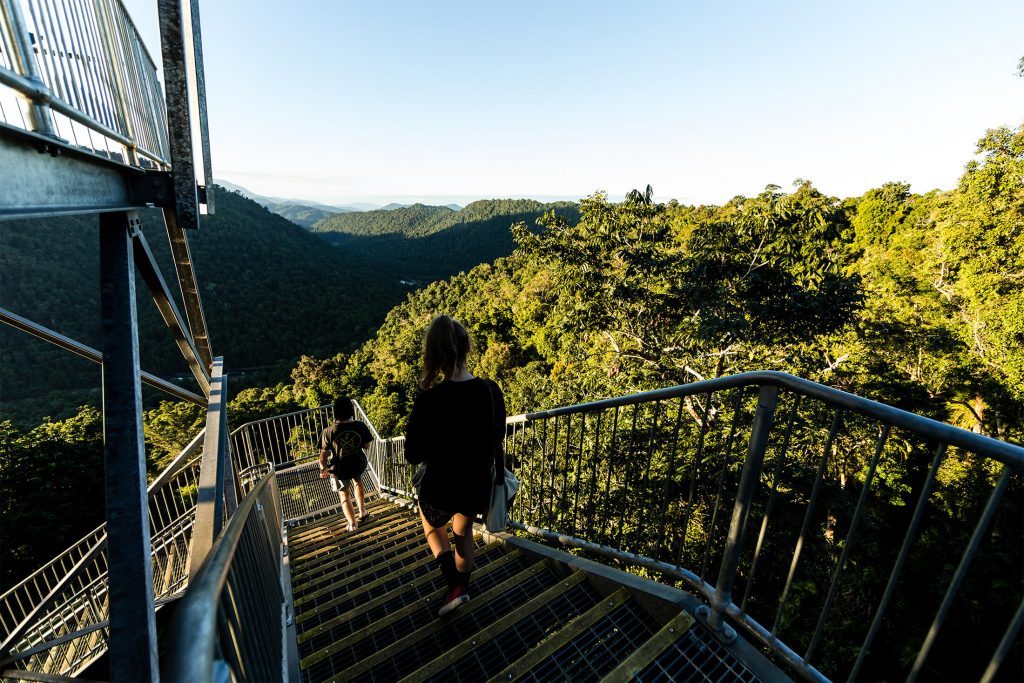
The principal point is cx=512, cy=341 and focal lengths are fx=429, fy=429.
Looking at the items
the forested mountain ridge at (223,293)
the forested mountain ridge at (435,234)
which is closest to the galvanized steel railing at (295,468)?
the forested mountain ridge at (223,293)

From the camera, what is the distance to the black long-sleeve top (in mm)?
2320

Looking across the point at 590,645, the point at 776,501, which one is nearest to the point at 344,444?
the point at 590,645

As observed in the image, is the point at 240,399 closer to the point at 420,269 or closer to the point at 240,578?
the point at 240,578

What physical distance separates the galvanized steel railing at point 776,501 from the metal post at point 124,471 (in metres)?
1.69

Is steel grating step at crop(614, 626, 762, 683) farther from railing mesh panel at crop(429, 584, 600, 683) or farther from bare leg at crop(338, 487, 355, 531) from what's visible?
bare leg at crop(338, 487, 355, 531)

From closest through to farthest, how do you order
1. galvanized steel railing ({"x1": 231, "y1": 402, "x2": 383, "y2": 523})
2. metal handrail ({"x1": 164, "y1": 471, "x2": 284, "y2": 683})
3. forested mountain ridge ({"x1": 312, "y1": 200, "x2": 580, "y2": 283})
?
metal handrail ({"x1": 164, "y1": 471, "x2": 284, "y2": 683})
galvanized steel railing ({"x1": 231, "y1": 402, "x2": 383, "y2": 523})
forested mountain ridge ({"x1": 312, "y1": 200, "x2": 580, "y2": 283})

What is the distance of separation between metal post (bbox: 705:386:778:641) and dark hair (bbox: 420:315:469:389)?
1.45 meters

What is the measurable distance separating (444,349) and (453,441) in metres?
0.51

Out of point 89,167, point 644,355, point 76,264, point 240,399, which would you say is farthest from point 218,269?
point 89,167

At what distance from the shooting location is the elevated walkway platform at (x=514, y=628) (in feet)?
6.31

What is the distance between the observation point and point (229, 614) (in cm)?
98

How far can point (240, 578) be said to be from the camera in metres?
1.16

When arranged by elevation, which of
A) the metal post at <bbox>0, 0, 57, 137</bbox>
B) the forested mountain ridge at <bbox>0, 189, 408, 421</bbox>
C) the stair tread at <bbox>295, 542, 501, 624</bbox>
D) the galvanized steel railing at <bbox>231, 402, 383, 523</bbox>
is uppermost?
the metal post at <bbox>0, 0, 57, 137</bbox>

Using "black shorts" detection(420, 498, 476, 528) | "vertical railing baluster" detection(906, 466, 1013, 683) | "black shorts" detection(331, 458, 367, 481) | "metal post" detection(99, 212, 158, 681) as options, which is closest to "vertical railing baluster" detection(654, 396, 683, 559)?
"vertical railing baluster" detection(906, 466, 1013, 683)
